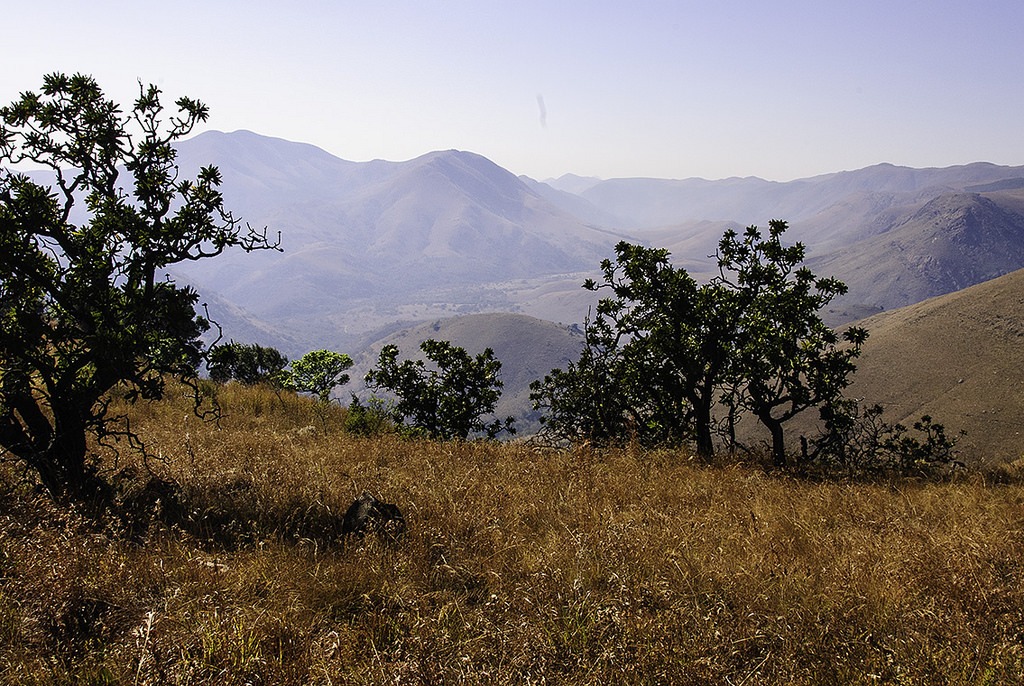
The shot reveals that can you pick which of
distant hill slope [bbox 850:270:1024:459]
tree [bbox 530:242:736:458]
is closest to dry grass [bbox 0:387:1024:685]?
tree [bbox 530:242:736:458]

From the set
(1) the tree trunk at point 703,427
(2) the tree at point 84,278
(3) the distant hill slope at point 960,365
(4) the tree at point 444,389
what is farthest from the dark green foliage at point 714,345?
(3) the distant hill slope at point 960,365

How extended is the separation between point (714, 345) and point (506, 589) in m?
10.9

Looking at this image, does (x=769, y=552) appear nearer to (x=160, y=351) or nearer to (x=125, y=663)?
(x=125, y=663)

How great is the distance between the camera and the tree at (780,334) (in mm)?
13133

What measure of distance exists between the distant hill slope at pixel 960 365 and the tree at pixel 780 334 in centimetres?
5485

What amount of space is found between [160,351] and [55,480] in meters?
1.73

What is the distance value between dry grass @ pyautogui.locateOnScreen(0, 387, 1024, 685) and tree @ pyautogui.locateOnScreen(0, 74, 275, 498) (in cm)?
89

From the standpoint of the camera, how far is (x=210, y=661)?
3512 millimetres

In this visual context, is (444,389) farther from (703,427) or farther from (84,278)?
(84,278)

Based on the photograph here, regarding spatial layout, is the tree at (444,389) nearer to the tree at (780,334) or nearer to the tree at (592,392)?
the tree at (592,392)

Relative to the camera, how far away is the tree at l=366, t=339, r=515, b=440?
16250 millimetres

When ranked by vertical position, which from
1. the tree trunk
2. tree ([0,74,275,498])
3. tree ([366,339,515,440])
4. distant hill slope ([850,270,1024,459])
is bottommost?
distant hill slope ([850,270,1024,459])

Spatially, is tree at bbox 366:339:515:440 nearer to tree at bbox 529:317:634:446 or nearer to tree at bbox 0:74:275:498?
tree at bbox 529:317:634:446

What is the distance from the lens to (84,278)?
6.47m
